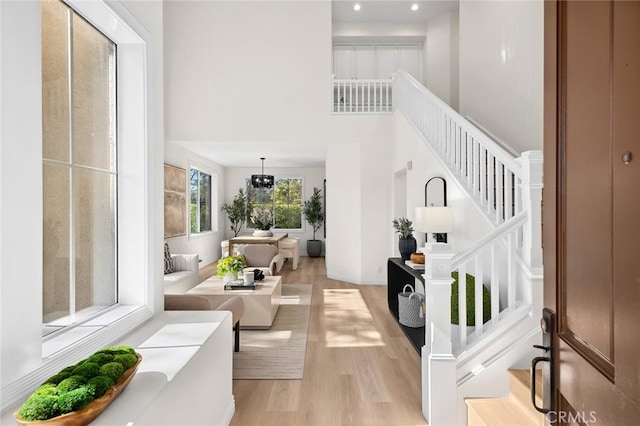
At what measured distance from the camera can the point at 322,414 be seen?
2.33 meters

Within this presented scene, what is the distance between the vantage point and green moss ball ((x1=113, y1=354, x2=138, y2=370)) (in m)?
1.25

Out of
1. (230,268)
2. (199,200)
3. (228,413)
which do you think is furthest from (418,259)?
(199,200)

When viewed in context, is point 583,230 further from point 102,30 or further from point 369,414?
point 102,30

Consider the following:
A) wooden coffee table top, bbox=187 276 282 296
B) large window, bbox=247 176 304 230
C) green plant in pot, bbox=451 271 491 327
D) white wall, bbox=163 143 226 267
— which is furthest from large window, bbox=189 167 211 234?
green plant in pot, bbox=451 271 491 327


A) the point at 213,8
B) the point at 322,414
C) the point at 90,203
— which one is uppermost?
the point at 213,8

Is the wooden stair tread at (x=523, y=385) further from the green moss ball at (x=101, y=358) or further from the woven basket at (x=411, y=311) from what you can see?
the green moss ball at (x=101, y=358)

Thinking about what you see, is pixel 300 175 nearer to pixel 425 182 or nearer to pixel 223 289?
pixel 425 182

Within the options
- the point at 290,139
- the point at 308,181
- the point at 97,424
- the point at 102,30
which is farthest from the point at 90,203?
the point at 308,181

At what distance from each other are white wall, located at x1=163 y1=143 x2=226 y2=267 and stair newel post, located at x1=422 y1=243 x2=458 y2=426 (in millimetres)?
5333

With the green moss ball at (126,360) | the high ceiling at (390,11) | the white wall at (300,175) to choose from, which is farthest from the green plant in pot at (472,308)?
the white wall at (300,175)

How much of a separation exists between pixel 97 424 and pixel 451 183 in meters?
3.44

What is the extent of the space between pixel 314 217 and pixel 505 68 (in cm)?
614

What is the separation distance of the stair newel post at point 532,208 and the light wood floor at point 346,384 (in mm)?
1272

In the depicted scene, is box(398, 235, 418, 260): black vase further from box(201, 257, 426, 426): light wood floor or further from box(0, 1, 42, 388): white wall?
box(0, 1, 42, 388): white wall
